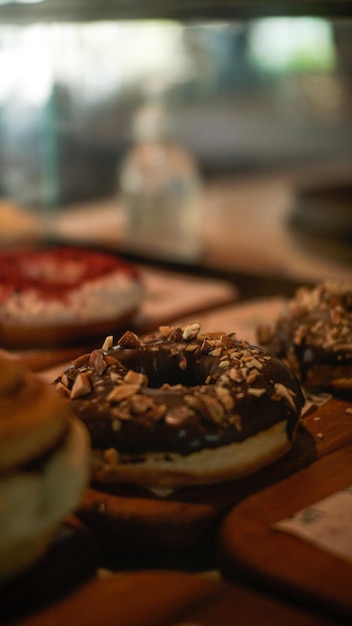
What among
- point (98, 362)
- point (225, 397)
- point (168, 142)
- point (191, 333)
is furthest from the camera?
point (168, 142)

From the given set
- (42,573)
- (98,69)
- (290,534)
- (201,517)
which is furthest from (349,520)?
(98,69)

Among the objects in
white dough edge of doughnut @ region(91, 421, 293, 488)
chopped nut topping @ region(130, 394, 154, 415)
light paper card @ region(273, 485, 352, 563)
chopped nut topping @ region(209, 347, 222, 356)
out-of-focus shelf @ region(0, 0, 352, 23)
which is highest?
out-of-focus shelf @ region(0, 0, 352, 23)

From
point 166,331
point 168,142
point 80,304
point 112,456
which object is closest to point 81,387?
point 112,456

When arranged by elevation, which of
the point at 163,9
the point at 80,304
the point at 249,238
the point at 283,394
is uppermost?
the point at 163,9

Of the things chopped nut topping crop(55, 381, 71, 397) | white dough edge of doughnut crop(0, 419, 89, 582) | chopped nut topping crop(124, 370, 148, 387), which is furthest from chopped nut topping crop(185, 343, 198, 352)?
white dough edge of doughnut crop(0, 419, 89, 582)

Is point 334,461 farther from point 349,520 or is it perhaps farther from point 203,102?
point 203,102

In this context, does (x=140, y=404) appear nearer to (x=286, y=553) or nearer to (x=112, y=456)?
(x=112, y=456)

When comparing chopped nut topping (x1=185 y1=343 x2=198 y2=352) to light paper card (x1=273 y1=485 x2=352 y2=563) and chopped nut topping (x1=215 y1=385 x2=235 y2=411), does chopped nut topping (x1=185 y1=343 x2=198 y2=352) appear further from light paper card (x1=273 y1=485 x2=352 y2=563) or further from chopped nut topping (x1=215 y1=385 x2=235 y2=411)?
light paper card (x1=273 y1=485 x2=352 y2=563)

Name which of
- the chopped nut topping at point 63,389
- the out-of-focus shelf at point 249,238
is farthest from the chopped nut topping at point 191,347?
the out-of-focus shelf at point 249,238
